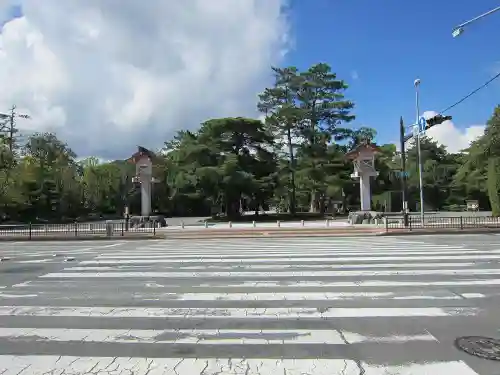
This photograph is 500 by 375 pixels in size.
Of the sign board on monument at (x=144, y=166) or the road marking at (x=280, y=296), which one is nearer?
the road marking at (x=280, y=296)

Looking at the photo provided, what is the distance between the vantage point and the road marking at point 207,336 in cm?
557

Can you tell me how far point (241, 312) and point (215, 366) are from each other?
231 cm

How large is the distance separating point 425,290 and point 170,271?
6.33m

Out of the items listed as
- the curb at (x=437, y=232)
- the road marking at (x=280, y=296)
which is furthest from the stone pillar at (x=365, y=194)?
the road marking at (x=280, y=296)

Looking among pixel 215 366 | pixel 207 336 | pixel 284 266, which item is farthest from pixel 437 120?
pixel 215 366

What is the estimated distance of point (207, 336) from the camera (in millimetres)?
5828

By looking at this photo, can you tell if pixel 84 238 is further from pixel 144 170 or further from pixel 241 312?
pixel 241 312

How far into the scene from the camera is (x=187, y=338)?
5.77 metres

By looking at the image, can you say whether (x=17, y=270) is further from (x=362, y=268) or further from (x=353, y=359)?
(x=353, y=359)

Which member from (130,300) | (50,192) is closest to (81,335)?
(130,300)

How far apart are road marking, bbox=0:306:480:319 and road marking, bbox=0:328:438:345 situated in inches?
Result: 31.4

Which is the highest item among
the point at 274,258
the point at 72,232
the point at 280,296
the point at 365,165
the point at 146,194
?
the point at 365,165

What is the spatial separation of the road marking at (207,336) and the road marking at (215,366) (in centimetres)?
63

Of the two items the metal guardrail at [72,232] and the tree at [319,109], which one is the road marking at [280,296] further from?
the tree at [319,109]
